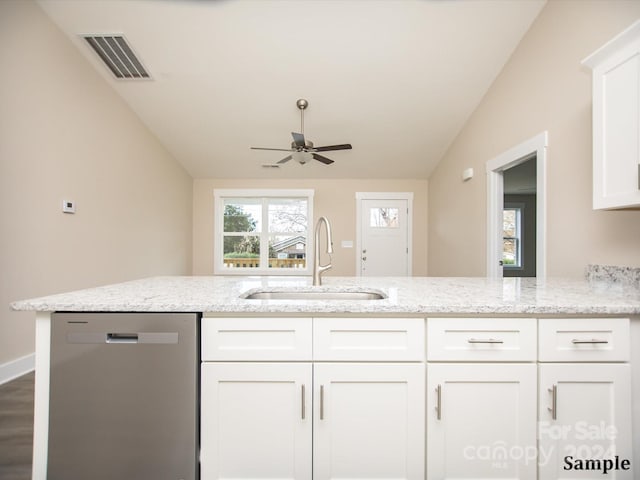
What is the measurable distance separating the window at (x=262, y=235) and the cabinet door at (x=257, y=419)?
4855 millimetres

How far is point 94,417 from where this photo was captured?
1.08 meters

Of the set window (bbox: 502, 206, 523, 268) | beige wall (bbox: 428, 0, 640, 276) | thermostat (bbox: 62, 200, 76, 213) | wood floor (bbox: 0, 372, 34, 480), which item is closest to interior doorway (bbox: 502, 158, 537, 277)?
window (bbox: 502, 206, 523, 268)

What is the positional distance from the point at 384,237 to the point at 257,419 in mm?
5114

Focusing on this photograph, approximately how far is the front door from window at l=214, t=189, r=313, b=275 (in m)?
1.12

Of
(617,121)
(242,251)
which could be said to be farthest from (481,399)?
(242,251)

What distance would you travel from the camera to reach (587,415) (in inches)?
43.2

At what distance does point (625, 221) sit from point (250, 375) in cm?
223

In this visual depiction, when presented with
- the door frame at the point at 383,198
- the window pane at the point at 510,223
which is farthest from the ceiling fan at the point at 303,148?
the window pane at the point at 510,223

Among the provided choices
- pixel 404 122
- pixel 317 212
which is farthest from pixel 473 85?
pixel 317 212

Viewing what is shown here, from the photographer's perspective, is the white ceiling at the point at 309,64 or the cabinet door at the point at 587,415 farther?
the white ceiling at the point at 309,64

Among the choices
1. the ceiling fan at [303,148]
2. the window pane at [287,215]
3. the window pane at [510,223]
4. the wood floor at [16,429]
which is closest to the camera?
the wood floor at [16,429]

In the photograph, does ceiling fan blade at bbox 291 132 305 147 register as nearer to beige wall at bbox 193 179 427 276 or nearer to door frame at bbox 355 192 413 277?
beige wall at bbox 193 179 427 276

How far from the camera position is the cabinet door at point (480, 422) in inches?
43.4

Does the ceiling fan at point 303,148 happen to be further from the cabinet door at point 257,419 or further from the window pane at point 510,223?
the window pane at point 510,223
